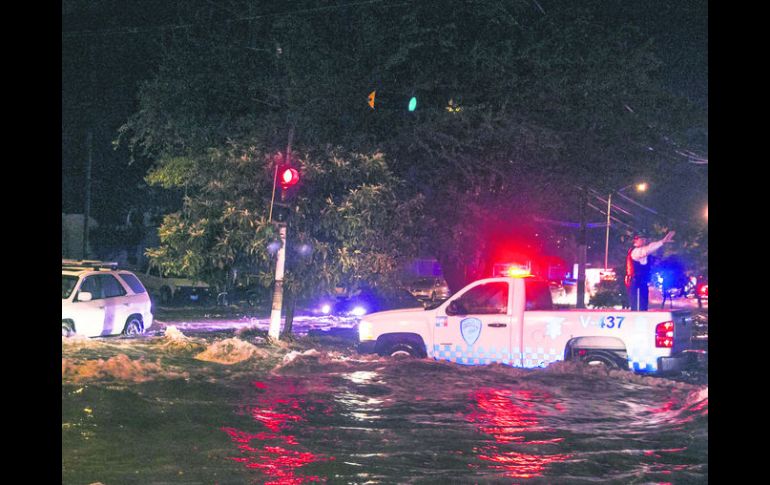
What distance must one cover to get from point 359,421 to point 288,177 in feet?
25.6

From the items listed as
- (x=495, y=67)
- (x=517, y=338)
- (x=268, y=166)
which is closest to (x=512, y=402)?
(x=517, y=338)

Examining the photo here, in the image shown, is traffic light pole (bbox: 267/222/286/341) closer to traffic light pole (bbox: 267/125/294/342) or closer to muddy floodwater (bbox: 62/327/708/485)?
traffic light pole (bbox: 267/125/294/342)

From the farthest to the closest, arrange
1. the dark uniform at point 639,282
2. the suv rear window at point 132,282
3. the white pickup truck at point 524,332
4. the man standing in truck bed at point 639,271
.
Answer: the suv rear window at point 132,282 < the dark uniform at point 639,282 < the man standing in truck bed at point 639,271 < the white pickup truck at point 524,332

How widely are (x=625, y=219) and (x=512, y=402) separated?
58765 mm

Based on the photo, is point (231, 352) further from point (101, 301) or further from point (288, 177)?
point (288, 177)

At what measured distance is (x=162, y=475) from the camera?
291 inches

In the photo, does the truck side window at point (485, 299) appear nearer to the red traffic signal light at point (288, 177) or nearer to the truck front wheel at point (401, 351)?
the truck front wheel at point (401, 351)

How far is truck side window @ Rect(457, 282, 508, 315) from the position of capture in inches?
531

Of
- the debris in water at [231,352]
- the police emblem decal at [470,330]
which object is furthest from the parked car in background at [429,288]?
the police emblem decal at [470,330]

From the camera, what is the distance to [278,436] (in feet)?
30.4

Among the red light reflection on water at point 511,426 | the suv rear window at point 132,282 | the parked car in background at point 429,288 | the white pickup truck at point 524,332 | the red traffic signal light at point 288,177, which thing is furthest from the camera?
the parked car in background at point 429,288

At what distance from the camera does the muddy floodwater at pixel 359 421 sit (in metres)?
7.75

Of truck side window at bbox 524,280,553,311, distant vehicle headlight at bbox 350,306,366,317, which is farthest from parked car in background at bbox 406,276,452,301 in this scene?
truck side window at bbox 524,280,553,311
